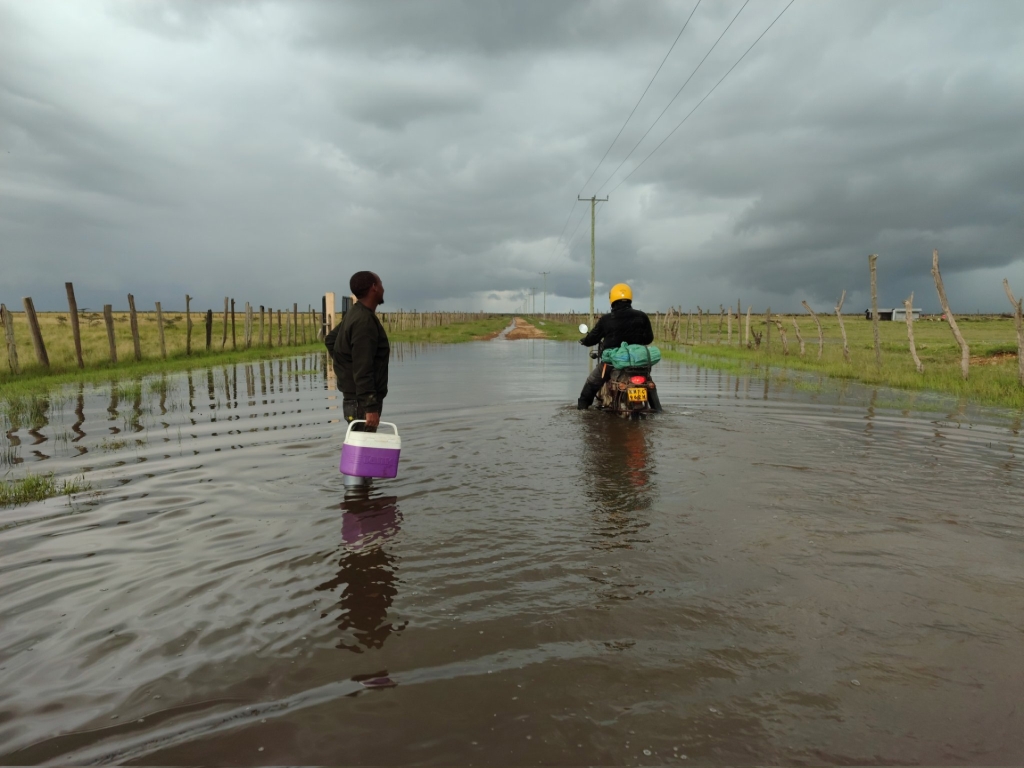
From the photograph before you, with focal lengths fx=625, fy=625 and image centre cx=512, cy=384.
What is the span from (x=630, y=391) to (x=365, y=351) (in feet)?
18.4

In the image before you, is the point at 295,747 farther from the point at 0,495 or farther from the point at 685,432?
the point at 685,432

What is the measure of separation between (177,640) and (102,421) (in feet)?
28.3

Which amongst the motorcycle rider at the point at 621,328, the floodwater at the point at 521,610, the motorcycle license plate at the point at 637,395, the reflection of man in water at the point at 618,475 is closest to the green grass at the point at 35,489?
the floodwater at the point at 521,610

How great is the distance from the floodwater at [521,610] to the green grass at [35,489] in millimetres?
206

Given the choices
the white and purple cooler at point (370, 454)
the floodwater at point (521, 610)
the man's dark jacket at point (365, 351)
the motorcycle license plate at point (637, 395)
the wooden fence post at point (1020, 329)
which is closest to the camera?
the floodwater at point (521, 610)

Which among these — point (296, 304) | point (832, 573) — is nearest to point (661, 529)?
point (832, 573)

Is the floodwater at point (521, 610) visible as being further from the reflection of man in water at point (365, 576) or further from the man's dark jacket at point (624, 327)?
the man's dark jacket at point (624, 327)

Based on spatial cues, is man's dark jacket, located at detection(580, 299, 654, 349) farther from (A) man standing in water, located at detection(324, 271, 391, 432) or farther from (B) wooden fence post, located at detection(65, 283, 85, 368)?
(B) wooden fence post, located at detection(65, 283, 85, 368)

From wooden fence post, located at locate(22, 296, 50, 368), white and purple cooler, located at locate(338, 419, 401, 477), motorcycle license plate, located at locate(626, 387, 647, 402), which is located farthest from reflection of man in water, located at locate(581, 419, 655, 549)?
wooden fence post, located at locate(22, 296, 50, 368)

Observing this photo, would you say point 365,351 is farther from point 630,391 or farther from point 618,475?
point 630,391

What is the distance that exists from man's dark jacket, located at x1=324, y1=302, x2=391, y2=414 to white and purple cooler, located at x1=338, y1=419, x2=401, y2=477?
0.29 m

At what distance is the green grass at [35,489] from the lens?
19.4 feet

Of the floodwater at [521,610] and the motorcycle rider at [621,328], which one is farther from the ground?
the motorcycle rider at [621,328]

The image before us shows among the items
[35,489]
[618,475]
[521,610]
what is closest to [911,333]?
[618,475]
